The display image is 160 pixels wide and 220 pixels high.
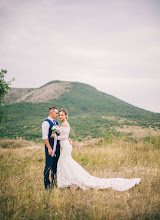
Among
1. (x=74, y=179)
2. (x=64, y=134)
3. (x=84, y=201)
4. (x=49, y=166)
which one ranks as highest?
(x=64, y=134)

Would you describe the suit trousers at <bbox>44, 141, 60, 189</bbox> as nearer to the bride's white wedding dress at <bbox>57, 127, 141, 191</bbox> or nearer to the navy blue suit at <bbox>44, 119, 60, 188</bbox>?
the navy blue suit at <bbox>44, 119, 60, 188</bbox>

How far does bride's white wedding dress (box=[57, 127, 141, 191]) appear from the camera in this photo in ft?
13.8

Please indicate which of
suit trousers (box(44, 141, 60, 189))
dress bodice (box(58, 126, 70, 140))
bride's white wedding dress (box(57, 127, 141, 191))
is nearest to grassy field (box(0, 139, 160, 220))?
bride's white wedding dress (box(57, 127, 141, 191))

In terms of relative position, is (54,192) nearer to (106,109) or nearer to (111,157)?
(111,157)

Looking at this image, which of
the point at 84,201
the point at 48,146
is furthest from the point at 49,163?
the point at 84,201

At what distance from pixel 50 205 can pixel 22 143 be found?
33.8ft

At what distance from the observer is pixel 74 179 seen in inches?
172

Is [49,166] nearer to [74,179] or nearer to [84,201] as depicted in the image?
[74,179]

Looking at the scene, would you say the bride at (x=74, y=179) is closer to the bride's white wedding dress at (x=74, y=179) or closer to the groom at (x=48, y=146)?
the bride's white wedding dress at (x=74, y=179)

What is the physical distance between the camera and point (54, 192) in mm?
3713

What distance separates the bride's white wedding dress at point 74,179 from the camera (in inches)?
166

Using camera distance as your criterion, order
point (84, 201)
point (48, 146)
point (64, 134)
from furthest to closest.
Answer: point (64, 134) < point (48, 146) < point (84, 201)

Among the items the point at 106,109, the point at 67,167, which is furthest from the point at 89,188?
the point at 106,109

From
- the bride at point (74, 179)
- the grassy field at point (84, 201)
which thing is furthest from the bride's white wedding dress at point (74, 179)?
the grassy field at point (84, 201)
